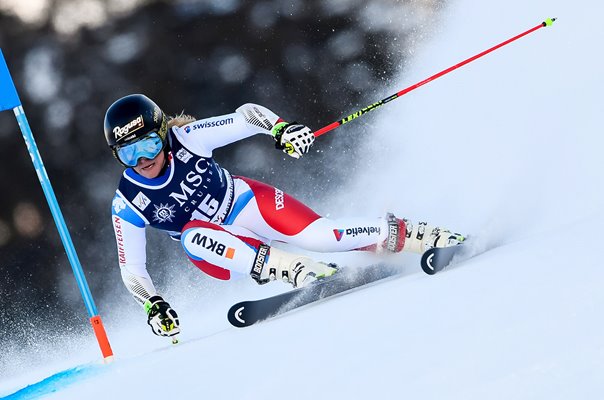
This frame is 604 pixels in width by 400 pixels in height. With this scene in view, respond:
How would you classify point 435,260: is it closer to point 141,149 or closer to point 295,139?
point 295,139

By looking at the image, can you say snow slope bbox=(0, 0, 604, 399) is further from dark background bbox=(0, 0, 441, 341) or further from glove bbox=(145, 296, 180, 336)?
dark background bbox=(0, 0, 441, 341)

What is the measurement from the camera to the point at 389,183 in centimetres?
543

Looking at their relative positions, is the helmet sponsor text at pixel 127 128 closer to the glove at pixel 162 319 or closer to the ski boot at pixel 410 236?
the glove at pixel 162 319

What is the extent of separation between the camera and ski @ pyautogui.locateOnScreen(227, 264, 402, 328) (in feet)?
10.6

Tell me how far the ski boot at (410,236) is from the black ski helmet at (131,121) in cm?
98

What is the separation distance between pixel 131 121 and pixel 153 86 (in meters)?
2.55

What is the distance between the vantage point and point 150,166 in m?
3.38

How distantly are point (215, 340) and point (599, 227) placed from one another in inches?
52.7

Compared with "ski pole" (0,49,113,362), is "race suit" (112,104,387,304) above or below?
below

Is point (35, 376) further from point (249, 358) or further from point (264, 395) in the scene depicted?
point (264, 395)

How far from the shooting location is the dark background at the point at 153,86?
5.70m

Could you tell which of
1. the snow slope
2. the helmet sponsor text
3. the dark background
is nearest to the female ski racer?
the helmet sponsor text

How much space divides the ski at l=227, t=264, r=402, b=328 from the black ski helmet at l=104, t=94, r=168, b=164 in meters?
0.73

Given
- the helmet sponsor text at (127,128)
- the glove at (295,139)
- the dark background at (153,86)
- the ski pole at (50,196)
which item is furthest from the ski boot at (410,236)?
the dark background at (153,86)
